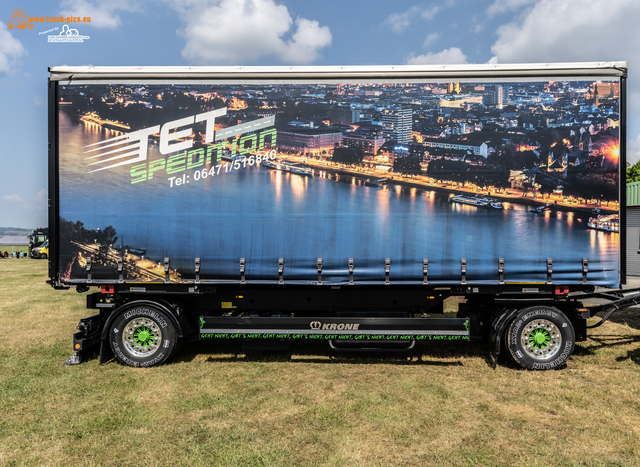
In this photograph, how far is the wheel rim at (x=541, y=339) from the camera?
622 centimetres

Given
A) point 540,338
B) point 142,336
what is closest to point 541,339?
point 540,338

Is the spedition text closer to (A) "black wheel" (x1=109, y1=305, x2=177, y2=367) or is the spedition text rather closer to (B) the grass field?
(A) "black wheel" (x1=109, y1=305, x2=177, y2=367)

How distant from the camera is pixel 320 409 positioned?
492cm

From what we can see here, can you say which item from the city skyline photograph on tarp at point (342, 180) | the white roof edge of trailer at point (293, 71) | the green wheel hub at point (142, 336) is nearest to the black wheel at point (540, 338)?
the city skyline photograph on tarp at point (342, 180)

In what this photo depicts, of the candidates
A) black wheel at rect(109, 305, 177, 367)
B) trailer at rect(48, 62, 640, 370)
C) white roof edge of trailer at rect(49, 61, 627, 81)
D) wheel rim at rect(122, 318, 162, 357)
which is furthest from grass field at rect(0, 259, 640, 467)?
white roof edge of trailer at rect(49, 61, 627, 81)

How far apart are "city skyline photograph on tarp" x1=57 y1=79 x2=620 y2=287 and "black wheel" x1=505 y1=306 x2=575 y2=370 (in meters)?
0.64

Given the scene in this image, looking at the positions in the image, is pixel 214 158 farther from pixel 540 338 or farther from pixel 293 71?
pixel 540 338

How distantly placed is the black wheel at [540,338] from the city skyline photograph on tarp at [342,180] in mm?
642

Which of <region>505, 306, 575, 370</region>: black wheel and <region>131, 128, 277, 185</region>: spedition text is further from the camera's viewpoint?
<region>505, 306, 575, 370</region>: black wheel

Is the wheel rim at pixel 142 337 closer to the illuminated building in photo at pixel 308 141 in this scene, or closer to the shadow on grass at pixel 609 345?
the illuminated building in photo at pixel 308 141

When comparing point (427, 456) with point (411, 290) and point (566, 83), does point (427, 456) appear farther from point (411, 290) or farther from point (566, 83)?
point (566, 83)

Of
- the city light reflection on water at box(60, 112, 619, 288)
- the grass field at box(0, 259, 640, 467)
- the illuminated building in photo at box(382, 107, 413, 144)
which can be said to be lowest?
the grass field at box(0, 259, 640, 467)

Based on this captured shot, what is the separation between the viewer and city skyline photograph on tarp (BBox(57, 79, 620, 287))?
5.93m

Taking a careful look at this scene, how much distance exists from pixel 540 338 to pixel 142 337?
6325 millimetres
